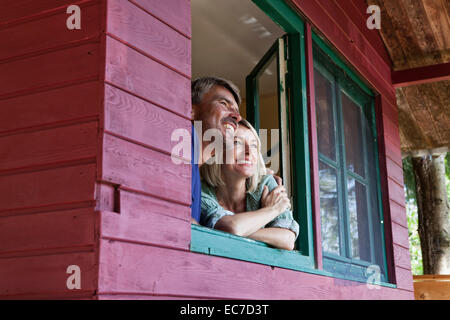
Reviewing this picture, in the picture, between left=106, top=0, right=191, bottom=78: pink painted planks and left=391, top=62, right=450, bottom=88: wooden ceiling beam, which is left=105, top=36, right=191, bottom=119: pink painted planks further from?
left=391, top=62, right=450, bottom=88: wooden ceiling beam

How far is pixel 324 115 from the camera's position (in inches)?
143

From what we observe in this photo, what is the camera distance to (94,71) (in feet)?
5.84

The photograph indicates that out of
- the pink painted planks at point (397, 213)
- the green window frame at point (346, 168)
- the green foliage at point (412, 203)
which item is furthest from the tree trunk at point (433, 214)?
the green foliage at point (412, 203)

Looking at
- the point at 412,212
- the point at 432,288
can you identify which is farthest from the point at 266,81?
the point at 412,212

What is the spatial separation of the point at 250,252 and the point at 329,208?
116cm

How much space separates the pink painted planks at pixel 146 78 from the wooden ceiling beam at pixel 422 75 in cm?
331

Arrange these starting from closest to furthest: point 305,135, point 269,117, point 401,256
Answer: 1. point 305,135
2. point 269,117
3. point 401,256

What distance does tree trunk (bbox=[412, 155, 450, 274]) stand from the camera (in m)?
7.16

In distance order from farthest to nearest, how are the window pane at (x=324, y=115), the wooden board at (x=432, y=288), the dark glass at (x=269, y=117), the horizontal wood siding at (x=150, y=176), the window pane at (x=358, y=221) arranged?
1. the wooden board at (x=432, y=288)
2. the window pane at (x=358, y=221)
3. the dark glass at (x=269, y=117)
4. the window pane at (x=324, y=115)
5. the horizontal wood siding at (x=150, y=176)

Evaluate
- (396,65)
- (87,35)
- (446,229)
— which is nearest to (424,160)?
(446,229)

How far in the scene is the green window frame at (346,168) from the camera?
358 centimetres

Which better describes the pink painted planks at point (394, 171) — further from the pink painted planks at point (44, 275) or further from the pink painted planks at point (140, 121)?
the pink painted planks at point (44, 275)

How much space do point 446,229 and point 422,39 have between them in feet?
10.4

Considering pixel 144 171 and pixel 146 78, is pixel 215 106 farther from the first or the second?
pixel 144 171
